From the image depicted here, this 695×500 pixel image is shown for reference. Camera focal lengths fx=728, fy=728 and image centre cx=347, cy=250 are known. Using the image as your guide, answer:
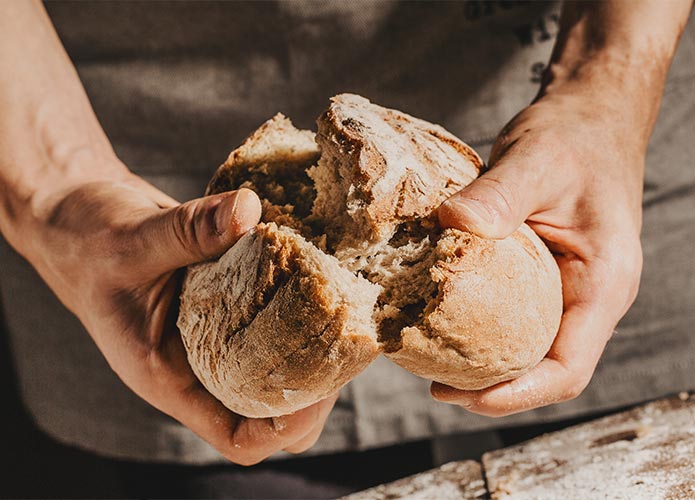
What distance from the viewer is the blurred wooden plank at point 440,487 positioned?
5.20 ft

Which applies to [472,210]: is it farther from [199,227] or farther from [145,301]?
[145,301]

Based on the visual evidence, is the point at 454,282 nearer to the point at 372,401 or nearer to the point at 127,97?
the point at 372,401

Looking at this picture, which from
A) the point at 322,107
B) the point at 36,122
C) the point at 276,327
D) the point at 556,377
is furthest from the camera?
the point at 322,107

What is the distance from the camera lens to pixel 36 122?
5.96 ft

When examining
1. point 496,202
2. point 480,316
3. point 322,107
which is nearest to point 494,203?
point 496,202

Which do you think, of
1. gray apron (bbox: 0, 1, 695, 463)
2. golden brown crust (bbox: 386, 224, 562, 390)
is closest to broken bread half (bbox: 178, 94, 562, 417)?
golden brown crust (bbox: 386, 224, 562, 390)

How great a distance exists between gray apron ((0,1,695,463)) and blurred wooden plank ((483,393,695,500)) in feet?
1.44

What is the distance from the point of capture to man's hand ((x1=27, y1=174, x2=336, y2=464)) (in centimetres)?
136

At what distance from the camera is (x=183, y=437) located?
2141mm

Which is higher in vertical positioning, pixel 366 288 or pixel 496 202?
pixel 496 202

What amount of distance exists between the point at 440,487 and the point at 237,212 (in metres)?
0.82

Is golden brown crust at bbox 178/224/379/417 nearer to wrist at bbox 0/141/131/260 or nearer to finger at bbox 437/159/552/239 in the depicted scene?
finger at bbox 437/159/552/239

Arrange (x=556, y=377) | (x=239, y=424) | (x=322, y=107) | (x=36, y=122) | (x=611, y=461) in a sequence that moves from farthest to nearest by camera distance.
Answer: (x=322, y=107)
(x=36, y=122)
(x=611, y=461)
(x=239, y=424)
(x=556, y=377)

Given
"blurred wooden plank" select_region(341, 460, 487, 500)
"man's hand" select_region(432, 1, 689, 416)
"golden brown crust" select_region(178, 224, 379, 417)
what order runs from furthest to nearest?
"blurred wooden plank" select_region(341, 460, 487, 500) → "man's hand" select_region(432, 1, 689, 416) → "golden brown crust" select_region(178, 224, 379, 417)
